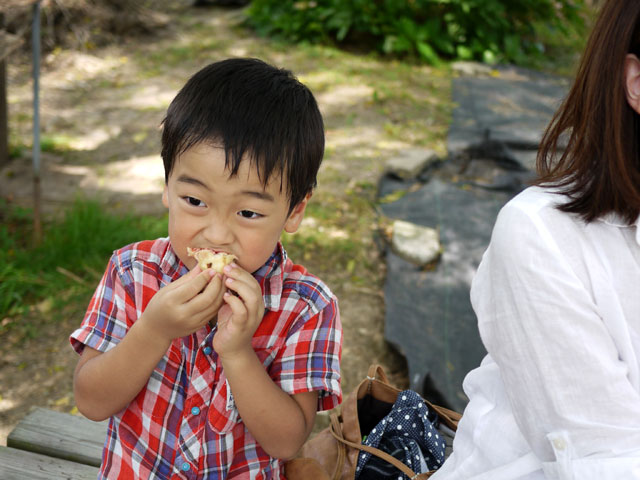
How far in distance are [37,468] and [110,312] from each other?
65cm

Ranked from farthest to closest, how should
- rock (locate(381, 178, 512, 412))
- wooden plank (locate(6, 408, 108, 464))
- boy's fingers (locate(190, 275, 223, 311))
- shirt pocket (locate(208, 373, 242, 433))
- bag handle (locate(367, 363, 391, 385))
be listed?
rock (locate(381, 178, 512, 412))
wooden plank (locate(6, 408, 108, 464))
bag handle (locate(367, 363, 391, 385))
shirt pocket (locate(208, 373, 242, 433))
boy's fingers (locate(190, 275, 223, 311))

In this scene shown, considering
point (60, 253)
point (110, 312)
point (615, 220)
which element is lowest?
point (60, 253)

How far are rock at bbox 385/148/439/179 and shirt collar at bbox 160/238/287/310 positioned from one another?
142 inches

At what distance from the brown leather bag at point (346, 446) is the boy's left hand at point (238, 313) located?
415 millimetres

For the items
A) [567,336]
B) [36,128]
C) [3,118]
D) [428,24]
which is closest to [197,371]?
[567,336]

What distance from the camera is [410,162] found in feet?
17.2

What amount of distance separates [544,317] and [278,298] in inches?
24.4

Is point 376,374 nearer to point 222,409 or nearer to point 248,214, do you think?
point 222,409

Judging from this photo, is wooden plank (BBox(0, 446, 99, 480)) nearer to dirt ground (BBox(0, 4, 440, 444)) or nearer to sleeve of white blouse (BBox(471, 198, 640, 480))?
dirt ground (BBox(0, 4, 440, 444))

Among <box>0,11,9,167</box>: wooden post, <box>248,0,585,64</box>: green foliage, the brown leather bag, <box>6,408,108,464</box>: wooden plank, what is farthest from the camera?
<box>248,0,585,64</box>: green foliage

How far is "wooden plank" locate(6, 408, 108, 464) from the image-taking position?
204 centimetres

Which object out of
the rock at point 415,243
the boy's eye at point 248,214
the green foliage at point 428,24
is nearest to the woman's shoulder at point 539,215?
the boy's eye at point 248,214

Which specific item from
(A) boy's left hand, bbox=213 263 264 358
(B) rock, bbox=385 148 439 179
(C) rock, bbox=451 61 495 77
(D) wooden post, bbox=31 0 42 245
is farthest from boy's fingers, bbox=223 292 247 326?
(C) rock, bbox=451 61 495 77

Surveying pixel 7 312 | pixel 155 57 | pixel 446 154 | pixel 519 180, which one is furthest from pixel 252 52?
pixel 7 312
